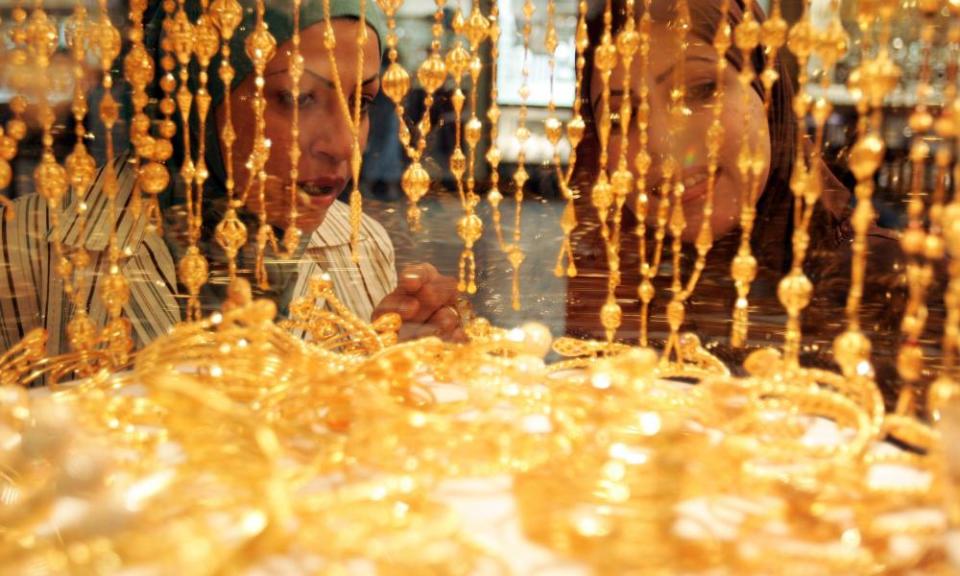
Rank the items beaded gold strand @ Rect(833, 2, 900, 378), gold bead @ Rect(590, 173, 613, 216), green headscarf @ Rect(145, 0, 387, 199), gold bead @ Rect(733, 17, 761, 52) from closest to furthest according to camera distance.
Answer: beaded gold strand @ Rect(833, 2, 900, 378)
gold bead @ Rect(733, 17, 761, 52)
gold bead @ Rect(590, 173, 613, 216)
green headscarf @ Rect(145, 0, 387, 199)

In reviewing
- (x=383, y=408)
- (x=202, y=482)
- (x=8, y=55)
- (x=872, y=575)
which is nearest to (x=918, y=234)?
(x=872, y=575)

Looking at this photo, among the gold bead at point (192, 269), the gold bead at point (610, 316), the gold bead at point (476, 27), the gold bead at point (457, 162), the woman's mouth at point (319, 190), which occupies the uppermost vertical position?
the gold bead at point (476, 27)

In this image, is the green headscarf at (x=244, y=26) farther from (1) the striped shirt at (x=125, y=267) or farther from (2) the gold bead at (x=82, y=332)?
(2) the gold bead at (x=82, y=332)

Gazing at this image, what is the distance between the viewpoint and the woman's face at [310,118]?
0.95m

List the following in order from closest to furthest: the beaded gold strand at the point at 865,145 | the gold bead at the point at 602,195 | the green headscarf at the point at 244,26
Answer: the beaded gold strand at the point at 865,145, the gold bead at the point at 602,195, the green headscarf at the point at 244,26

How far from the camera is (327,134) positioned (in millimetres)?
962

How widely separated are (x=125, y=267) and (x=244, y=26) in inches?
11.4

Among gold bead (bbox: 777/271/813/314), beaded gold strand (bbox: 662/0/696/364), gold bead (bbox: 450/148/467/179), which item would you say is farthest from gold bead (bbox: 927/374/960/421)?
gold bead (bbox: 450/148/467/179)

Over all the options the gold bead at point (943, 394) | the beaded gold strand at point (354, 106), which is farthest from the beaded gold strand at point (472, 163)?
the gold bead at point (943, 394)

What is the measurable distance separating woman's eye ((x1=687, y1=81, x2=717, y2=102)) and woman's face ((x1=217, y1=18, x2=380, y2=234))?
0.32 metres

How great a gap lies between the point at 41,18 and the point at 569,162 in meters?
0.50

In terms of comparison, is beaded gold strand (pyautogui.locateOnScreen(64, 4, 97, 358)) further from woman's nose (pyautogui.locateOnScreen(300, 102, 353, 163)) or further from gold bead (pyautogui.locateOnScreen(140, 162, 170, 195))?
woman's nose (pyautogui.locateOnScreen(300, 102, 353, 163))

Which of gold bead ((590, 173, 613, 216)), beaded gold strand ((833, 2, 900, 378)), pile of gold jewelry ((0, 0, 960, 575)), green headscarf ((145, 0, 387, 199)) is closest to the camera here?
pile of gold jewelry ((0, 0, 960, 575))

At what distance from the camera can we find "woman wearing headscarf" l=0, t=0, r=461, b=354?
95 centimetres
